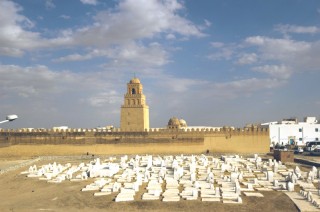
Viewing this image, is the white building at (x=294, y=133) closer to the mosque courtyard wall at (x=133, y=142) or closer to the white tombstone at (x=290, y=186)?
the mosque courtyard wall at (x=133, y=142)

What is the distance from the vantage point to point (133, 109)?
37.6m

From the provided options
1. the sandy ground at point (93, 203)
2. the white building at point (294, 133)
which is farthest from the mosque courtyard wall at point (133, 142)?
the sandy ground at point (93, 203)

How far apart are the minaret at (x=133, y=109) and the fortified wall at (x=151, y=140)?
Result: 4.47m

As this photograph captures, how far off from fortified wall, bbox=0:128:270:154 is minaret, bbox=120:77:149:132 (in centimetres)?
447

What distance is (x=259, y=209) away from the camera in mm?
13898

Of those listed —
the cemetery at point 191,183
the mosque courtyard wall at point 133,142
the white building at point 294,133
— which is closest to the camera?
the cemetery at point 191,183

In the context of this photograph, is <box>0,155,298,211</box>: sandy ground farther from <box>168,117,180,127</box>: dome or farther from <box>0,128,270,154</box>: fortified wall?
<box>168,117,180,127</box>: dome

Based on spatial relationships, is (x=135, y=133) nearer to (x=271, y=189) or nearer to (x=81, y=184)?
(x=81, y=184)

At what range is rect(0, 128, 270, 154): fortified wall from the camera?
108ft

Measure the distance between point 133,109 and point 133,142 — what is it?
216 inches

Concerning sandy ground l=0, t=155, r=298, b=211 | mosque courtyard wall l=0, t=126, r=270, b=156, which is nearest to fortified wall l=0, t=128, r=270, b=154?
mosque courtyard wall l=0, t=126, r=270, b=156

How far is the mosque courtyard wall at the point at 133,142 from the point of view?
32.8 meters

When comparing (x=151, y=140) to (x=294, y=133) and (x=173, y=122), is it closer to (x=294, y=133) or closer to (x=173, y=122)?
(x=173, y=122)

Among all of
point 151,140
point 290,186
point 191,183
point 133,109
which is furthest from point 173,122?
point 290,186
